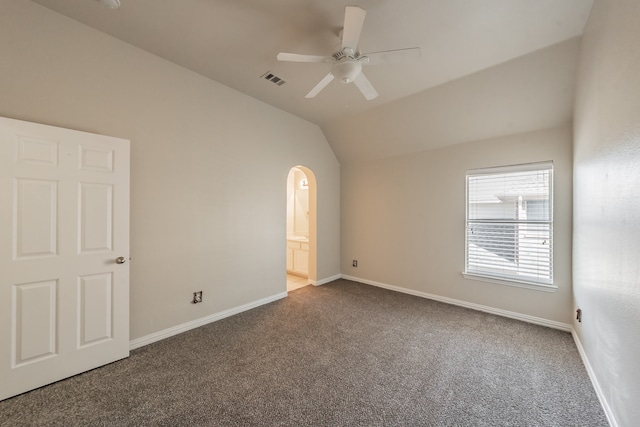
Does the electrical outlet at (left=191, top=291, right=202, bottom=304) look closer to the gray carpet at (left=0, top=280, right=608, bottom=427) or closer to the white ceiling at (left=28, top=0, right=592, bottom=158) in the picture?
the gray carpet at (left=0, top=280, right=608, bottom=427)

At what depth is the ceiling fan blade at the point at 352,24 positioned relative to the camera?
5.25ft

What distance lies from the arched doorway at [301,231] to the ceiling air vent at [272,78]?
4.70 feet

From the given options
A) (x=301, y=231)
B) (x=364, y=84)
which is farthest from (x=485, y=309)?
(x=301, y=231)

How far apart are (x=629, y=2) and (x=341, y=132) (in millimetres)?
3391

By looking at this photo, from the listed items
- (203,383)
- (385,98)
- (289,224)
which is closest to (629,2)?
(385,98)

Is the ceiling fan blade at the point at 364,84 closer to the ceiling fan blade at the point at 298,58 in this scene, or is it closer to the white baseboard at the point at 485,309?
the ceiling fan blade at the point at 298,58

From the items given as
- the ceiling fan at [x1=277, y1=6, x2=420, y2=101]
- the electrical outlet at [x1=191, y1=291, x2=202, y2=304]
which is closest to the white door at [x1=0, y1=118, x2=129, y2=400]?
the electrical outlet at [x1=191, y1=291, x2=202, y2=304]

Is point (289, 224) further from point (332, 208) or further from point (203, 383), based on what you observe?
point (203, 383)

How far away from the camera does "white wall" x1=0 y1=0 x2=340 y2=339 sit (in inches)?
81.1

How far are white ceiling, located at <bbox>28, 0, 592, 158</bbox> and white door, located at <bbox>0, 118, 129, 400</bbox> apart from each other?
1.07 meters

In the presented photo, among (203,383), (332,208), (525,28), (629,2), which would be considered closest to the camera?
(629,2)

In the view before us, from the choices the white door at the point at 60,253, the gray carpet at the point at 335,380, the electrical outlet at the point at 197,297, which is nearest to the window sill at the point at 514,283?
the gray carpet at the point at 335,380

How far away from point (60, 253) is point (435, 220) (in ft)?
14.4

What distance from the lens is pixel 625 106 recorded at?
1.43 meters
